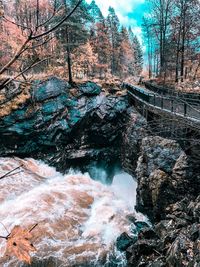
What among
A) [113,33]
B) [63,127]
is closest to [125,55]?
[113,33]

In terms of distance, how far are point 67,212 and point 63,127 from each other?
30.1ft

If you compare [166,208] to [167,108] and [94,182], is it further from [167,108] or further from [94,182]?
[94,182]

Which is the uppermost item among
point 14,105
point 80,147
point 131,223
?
point 14,105

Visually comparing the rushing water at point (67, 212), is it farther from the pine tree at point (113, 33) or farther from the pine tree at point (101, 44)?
the pine tree at point (113, 33)

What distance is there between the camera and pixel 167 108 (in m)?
15.5

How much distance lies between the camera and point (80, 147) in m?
22.1

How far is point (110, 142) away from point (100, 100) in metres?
3.63

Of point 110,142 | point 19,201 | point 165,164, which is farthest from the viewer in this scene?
point 110,142

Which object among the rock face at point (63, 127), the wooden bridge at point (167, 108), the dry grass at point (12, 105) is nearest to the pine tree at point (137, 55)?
the wooden bridge at point (167, 108)

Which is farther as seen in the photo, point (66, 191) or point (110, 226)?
point (66, 191)

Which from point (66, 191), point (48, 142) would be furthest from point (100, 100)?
point (66, 191)

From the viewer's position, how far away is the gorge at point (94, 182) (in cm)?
1051

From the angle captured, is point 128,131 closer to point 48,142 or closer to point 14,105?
point 48,142

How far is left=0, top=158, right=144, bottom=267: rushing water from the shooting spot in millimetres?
11125
